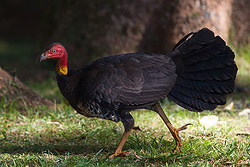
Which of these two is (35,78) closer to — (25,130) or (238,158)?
(25,130)

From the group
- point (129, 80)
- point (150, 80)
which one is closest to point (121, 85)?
point (129, 80)

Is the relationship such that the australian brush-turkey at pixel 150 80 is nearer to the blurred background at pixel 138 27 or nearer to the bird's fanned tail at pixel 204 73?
the bird's fanned tail at pixel 204 73

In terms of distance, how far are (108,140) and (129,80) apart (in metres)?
0.84

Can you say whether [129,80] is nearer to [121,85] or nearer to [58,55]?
[121,85]


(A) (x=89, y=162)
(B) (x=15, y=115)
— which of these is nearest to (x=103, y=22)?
(B) (x=15, y=115)

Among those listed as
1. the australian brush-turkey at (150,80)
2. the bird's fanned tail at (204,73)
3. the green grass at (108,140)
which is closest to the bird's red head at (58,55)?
the australian brush-turkey at (150,80)

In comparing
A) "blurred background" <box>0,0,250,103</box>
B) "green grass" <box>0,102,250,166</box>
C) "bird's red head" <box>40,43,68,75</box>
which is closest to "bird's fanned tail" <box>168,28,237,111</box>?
"green grass" <box>0,102,250,166</box>

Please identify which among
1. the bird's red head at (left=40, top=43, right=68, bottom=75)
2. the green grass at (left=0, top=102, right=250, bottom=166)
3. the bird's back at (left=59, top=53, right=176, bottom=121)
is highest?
the bird's red head at (left=40, top=43, right=68, bottom=75)

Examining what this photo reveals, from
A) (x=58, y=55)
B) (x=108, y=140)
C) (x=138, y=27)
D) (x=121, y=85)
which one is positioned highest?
(x=138, y=27)

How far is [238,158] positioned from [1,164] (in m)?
2.03

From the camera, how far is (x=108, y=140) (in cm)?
429

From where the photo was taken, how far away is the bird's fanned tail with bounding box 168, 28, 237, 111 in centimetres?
376

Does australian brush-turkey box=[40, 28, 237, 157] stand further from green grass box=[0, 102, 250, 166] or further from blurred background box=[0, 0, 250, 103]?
blurred background box=[0, 0, 250, 103]

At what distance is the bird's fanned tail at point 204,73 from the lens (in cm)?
376
